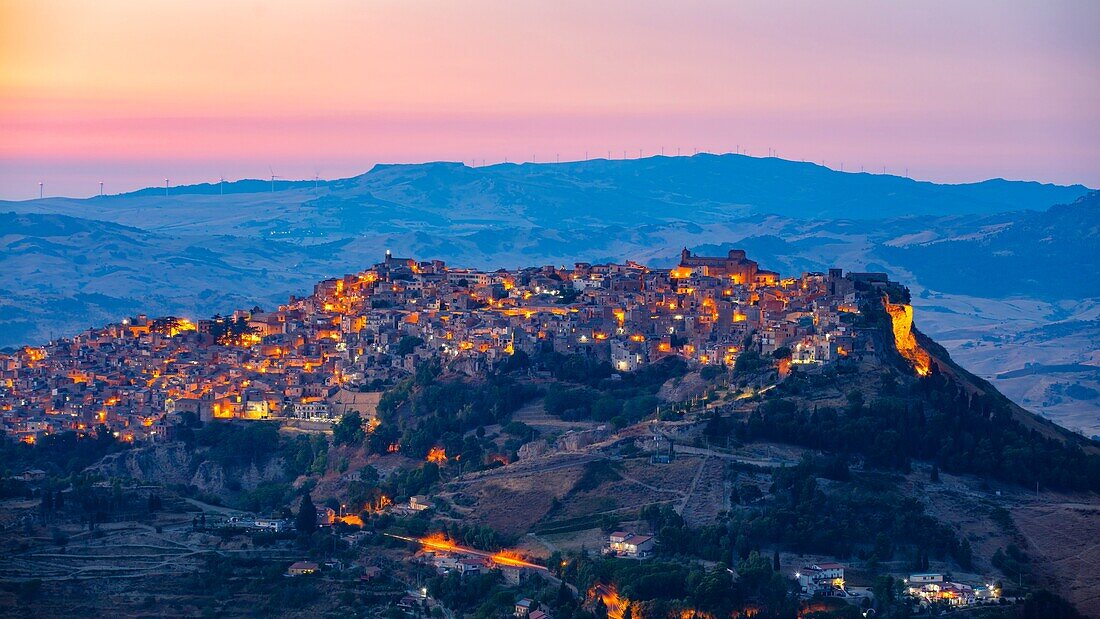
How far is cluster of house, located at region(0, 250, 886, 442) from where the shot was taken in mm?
45406

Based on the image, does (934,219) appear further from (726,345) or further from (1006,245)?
(726,345)

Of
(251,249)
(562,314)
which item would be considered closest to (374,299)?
(562,314)

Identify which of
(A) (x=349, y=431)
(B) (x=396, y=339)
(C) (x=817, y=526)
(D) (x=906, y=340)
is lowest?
(C) (x=817, y=526)

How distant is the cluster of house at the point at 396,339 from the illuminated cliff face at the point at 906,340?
4.00 ft

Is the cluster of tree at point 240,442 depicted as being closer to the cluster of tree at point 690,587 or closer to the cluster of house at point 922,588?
the cluster of tree at point 690,587

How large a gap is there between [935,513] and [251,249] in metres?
112

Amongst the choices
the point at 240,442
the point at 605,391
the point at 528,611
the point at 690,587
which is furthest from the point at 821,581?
the point at 240,442

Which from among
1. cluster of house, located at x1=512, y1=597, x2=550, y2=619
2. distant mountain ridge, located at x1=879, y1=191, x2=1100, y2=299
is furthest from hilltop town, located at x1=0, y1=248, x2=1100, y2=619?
distant mountain ridge, located at x1=879, y1=191, x2=1100, y2=299

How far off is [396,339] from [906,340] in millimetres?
13806

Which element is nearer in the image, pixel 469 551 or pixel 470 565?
pixel 470 565

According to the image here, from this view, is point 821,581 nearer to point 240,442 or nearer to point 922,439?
point 922,439

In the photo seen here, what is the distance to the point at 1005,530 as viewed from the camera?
34.6 metres

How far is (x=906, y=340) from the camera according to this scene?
4353 centimetres

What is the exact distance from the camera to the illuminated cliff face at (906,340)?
4244cm
